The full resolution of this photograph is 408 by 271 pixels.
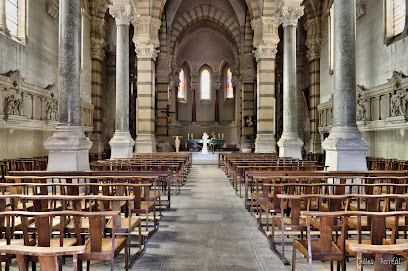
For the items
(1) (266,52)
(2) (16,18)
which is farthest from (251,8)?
(2) (16,18)

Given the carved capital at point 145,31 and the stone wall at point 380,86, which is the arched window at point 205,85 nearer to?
the carved capital at point 145,31

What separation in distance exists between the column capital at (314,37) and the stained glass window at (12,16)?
17.6 meters

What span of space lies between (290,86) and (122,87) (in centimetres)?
754

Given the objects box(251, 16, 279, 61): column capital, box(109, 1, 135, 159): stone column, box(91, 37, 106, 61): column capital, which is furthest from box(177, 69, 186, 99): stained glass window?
box(109, 1, 135, 159): stone column

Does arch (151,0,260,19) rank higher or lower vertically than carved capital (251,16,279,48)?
higher

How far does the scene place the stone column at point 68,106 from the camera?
8.86 m

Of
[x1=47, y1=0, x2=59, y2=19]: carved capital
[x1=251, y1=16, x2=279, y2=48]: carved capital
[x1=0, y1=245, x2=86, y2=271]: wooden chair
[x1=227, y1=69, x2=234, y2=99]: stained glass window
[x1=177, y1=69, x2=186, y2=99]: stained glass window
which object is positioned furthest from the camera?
[x1=177, y1=69, x2=186, y2=99]: stained glass window

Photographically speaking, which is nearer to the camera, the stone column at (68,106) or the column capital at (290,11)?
the stone column at (68,106)

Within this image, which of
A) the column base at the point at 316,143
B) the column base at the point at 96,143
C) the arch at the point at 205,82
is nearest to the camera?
the column base at the point at 96,143

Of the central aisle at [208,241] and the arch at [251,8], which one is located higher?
the arch at [251,8]

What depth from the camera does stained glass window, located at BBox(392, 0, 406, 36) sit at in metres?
13.7

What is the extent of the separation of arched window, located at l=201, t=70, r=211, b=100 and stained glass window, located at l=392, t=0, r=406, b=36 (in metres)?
26.2

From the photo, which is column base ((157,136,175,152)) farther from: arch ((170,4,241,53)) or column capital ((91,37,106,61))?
arch ((170,4,241,53))

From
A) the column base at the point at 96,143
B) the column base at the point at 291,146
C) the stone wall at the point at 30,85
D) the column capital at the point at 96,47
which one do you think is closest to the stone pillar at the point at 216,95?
the column base at the point at 96,143
